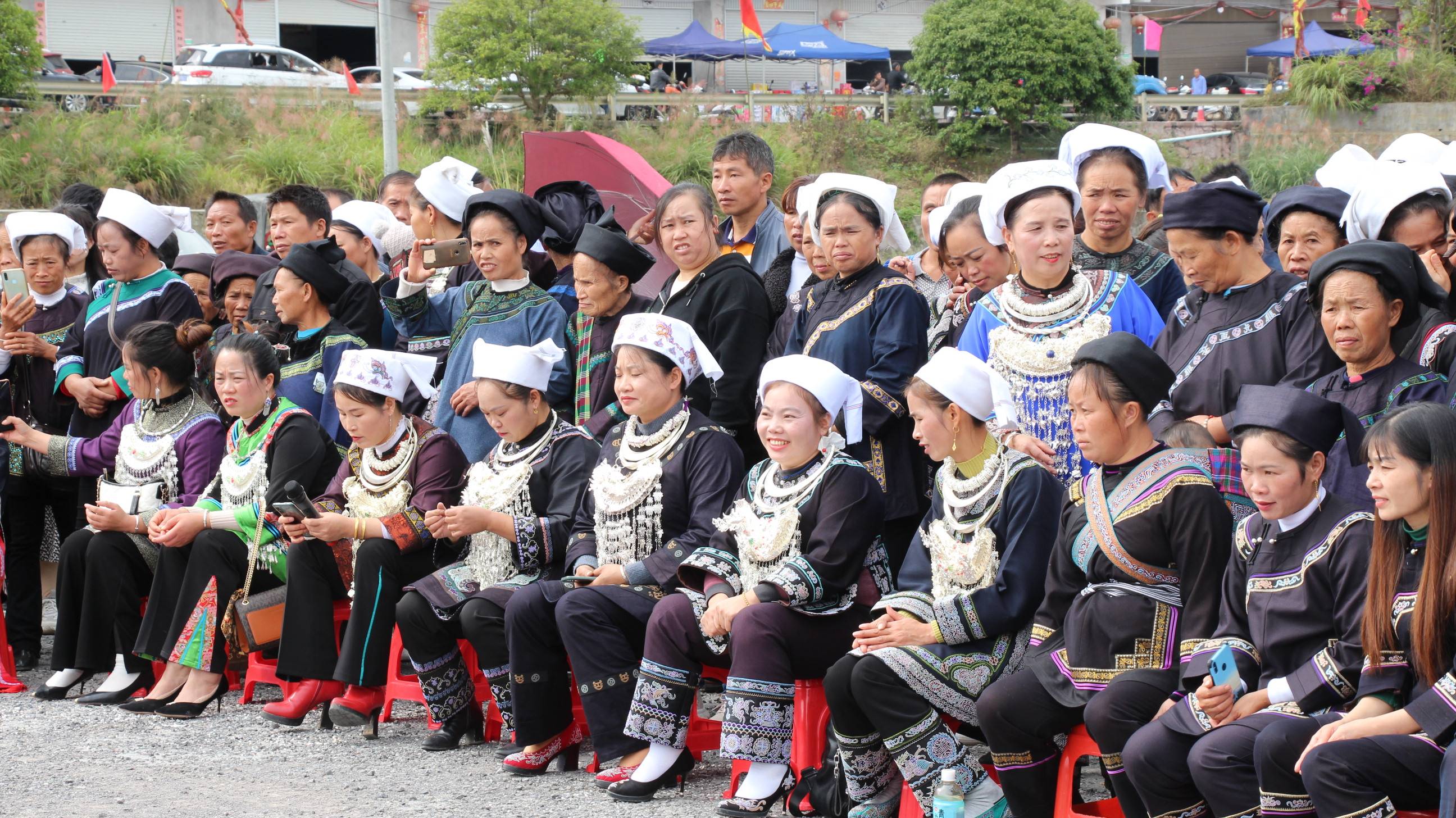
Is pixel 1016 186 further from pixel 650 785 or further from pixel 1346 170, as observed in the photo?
pixel 650 785

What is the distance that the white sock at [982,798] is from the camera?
4.17 m

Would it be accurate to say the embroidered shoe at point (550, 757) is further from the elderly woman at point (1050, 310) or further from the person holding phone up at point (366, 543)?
the elderly woman at point (1050, 310)

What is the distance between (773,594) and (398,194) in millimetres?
4819

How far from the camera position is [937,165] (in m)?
22.0

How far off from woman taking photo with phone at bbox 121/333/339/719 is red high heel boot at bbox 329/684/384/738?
61 cm

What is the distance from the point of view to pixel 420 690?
5582 mm

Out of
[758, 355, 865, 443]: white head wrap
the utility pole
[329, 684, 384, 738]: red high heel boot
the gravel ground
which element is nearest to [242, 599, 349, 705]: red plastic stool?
the gravel ground

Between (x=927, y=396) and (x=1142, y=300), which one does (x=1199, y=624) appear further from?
(x=1142, y=300)

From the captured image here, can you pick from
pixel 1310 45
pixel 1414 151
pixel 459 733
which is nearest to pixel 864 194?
pixel 1414 151

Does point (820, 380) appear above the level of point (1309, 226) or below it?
below

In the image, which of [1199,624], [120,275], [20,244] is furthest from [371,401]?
[1199,624]

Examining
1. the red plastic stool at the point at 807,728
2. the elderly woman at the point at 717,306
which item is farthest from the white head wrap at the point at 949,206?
the red plastic stool at the point at 807,728

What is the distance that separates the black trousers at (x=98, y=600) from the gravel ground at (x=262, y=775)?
0.27m

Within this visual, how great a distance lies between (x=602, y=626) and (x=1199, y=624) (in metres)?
1.95
